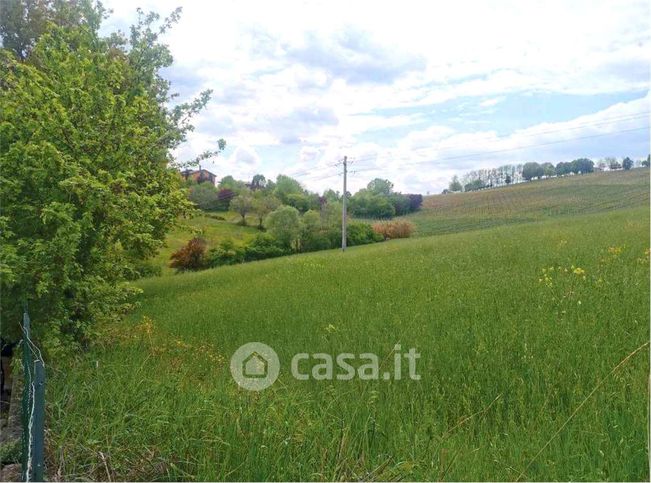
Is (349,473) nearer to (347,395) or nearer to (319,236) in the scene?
(347,395)

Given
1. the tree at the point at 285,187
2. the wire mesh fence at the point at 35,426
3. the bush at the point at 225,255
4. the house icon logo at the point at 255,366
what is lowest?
the bush at the point at 225,255

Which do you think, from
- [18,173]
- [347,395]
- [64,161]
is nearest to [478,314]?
[347,395]

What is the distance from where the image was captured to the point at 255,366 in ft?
18.7

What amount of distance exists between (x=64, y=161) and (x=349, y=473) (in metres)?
3.90

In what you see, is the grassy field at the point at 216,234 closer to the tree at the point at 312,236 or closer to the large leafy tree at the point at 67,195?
the tree at the point at 312,236

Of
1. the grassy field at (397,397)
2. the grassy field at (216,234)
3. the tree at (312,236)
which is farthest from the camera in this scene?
the tree at (312,236)

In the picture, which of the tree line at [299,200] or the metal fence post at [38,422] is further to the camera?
the tree line at [299,200]

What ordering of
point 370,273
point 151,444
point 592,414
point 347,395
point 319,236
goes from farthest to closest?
point 319,236 → point 370,273 → point 347,395 → point 592,414 → point 151,444

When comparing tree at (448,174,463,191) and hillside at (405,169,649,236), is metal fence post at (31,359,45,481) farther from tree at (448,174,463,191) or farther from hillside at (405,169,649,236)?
tree at (448,174,463,191)

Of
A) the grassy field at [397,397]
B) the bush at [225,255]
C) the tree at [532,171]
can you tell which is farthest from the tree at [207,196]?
the tree at [532,171]

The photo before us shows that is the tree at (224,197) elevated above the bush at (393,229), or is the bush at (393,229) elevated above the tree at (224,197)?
the tree at (224,197)

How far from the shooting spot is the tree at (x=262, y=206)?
1975 inches

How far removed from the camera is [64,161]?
14.9 ft

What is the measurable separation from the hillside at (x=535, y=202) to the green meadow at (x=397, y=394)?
110 feet
